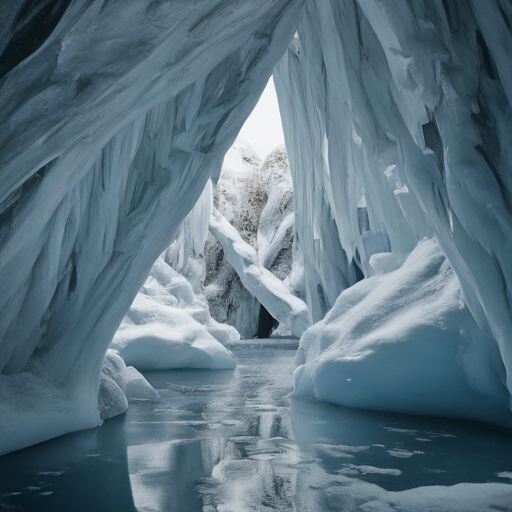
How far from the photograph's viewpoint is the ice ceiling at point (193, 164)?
6.26 ft

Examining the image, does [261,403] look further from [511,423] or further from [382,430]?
[511,423]

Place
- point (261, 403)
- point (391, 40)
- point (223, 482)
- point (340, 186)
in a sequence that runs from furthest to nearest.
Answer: point (340, 186) → point (261, 403) → point (391, 40) → point (223, 482)

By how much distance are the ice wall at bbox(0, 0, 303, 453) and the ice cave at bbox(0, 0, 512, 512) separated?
1 centimetres

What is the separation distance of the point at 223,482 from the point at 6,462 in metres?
1.18

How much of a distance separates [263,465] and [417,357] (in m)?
1.70

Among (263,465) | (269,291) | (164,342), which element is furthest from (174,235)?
(269,291)

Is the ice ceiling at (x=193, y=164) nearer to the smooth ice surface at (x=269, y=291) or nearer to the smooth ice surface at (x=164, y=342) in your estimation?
the smooth ice surface at (x=164, y=342)

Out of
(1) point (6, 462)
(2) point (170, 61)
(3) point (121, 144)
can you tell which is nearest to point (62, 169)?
(2) point (170, 61)

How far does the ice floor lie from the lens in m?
2.02

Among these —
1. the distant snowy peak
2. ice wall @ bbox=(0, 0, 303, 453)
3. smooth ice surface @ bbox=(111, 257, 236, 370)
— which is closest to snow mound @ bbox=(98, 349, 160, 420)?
ice wall @ bbox=(0, 0, 303, 453)

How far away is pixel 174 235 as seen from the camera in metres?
4.33

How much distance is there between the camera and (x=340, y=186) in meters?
7.82

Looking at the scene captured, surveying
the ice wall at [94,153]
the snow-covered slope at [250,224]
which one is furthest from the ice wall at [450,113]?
the snow-covered slope at [250,224]

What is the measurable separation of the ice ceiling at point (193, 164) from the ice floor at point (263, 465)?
0.40 metres
